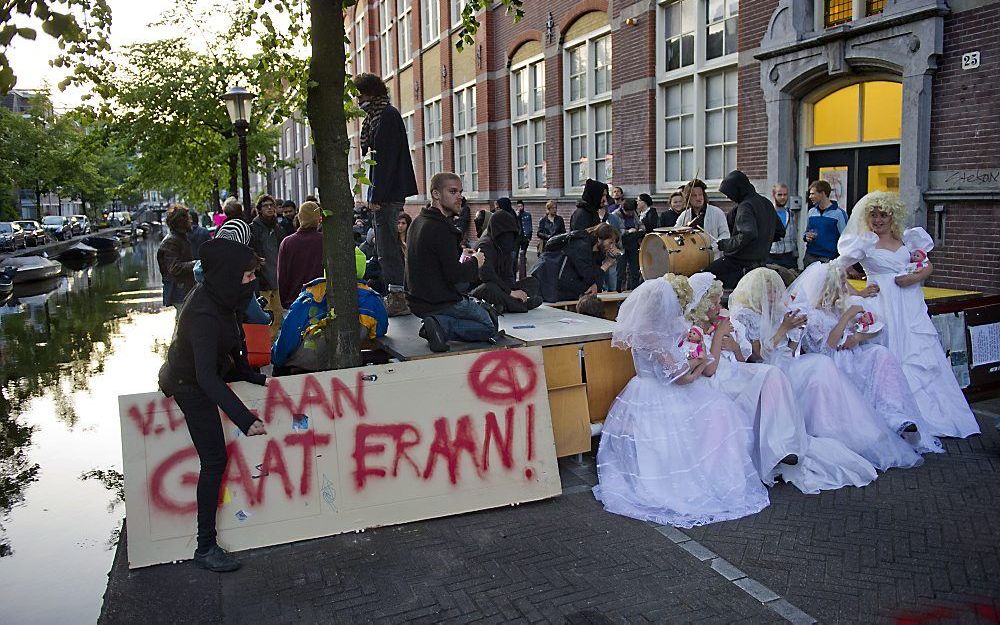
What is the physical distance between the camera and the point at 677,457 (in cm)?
522

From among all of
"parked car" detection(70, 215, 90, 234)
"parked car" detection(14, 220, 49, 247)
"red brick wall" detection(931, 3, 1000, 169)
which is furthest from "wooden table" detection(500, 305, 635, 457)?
"parked car" detection(70, 215, 90, 234)

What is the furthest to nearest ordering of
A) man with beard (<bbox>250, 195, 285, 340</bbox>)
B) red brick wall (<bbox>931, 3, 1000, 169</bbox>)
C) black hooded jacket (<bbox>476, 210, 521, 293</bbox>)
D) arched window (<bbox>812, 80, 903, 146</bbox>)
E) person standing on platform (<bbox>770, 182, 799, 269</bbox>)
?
arched window (<bbox>812, 80, 903, 146</bbox>) < man with beard (<bbox>250, 195, 285, 340</bbox>) < person standing on platform (<bbox>770, 182, 799, 269</bbox>) < red brick wall (<bbox>931, 3, 1000, 169</bbox>) < black hooded jacket (<bbox>476, 210, 521, 293</bbox>)

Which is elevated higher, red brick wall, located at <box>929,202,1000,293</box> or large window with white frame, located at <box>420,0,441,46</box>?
large window with white frame, located at <box>420,0,441,46</box>

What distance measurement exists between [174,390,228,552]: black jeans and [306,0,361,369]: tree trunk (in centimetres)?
120

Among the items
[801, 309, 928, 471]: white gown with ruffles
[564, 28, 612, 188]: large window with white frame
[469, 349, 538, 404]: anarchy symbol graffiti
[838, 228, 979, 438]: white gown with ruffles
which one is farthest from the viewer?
[564, 28, 612, 188]: large window with white frame

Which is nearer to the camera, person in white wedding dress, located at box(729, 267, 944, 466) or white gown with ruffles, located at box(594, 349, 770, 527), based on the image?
white gown with ruffles, located at box(594, 349, 770, 527)

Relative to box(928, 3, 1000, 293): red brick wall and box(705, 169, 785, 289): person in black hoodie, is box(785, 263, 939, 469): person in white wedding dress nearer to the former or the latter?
box(705, 169, 785, 289): person in black hoodie

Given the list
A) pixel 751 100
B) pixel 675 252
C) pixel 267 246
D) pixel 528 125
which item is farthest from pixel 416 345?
pixel 528 125

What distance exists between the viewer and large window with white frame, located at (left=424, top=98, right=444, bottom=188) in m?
28.3

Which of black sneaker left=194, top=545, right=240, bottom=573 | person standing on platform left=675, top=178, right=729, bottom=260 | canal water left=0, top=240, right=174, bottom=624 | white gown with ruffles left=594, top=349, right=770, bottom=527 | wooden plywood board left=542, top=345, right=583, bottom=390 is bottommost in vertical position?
canal water left=0, top=240, right=174, bottom=624

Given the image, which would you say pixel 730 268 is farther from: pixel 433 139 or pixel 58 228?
pixel 58 228

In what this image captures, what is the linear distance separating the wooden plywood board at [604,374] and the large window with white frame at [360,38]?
33181mm

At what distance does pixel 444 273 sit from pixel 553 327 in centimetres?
98

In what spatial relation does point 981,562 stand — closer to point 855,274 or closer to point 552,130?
point 855,274
